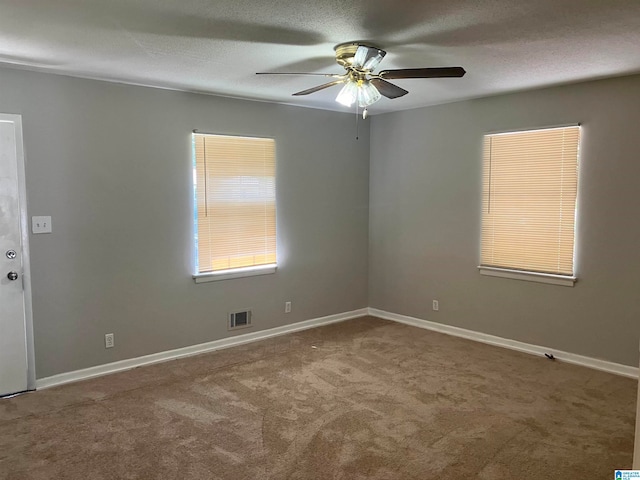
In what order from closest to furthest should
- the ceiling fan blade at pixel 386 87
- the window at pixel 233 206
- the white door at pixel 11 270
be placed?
the ceiling fan blade at pixel 386 87 → the white door at pixel 11 270 → the window at pixel 233 206

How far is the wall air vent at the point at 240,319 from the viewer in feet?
16.1

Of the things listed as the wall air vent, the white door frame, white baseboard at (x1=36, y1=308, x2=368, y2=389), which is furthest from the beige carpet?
the wall air vent

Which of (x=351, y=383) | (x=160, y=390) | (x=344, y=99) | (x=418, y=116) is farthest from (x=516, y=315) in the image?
(x=160, y=390)

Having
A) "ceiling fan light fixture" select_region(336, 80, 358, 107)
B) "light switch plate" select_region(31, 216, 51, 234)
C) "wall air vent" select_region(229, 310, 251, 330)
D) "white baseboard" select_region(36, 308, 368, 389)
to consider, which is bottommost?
"white baseboard" select_region(36, 308, 368, 389)

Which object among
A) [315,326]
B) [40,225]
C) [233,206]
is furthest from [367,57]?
[315,326]

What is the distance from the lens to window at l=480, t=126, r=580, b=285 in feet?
14.1

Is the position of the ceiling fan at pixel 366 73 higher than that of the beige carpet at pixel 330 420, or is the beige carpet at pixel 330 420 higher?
the ceiling fan at pixel 366 73

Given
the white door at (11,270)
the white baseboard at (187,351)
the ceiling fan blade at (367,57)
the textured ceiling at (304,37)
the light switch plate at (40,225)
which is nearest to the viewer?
the textured ceiling at (304,37)

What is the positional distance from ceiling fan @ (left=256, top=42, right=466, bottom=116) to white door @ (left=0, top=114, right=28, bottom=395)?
1988mm

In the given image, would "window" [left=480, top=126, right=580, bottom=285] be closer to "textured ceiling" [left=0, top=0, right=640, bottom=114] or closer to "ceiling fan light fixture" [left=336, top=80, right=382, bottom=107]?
"textured ceiling" [left=0, top=0, right=640, bottom=114]

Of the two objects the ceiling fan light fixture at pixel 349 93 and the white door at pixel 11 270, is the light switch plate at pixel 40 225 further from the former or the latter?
the ceiling fan light fixture at pixel 349 93

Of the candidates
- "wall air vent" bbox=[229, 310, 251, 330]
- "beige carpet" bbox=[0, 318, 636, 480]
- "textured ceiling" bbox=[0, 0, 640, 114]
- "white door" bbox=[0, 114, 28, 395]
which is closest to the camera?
"textured ceiling" bbox=[0, 0, 640, 114]

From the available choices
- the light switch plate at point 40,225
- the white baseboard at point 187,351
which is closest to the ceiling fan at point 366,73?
the light switch plate at point 40,225

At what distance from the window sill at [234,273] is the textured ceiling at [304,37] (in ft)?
5.88
